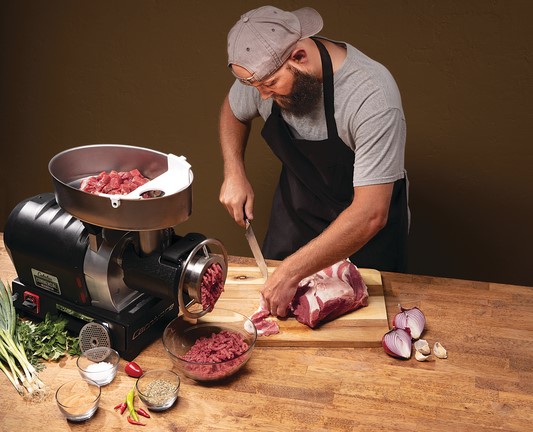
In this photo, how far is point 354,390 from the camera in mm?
2268

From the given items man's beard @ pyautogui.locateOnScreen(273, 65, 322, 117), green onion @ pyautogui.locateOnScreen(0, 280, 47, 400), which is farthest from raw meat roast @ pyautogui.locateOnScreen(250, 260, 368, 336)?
green onion @ pyautogui.locateOnScreen(0, 280, 47, 400)

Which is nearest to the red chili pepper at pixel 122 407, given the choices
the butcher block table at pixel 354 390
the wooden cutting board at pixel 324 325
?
the butcher block table at pixel 354 390

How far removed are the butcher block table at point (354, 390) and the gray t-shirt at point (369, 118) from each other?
52cm

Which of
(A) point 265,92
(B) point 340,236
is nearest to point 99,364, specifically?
(B) point 340,236

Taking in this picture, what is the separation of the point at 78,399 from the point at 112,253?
45 cm

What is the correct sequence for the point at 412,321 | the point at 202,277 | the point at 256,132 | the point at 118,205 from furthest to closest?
the point at 256,132 → the point at 412,321 → the point at 202,277 → the point at 118,205

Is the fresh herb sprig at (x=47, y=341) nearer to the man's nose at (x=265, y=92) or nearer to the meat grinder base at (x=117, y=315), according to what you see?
the meat grinder base at (x=117, y=315)

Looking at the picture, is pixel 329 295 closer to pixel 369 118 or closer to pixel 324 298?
pixel 324 298

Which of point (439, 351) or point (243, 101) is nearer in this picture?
point (439, 351)

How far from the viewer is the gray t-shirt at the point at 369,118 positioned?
2570 millimetres

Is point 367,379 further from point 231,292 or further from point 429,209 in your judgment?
point 429,209

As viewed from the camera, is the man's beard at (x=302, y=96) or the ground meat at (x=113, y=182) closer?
the ground meat at (x=113, y=182)

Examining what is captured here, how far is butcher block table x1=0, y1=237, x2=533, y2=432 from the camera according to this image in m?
2.14

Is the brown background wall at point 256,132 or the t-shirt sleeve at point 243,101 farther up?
the t-shirt sleeve at point 243,101
